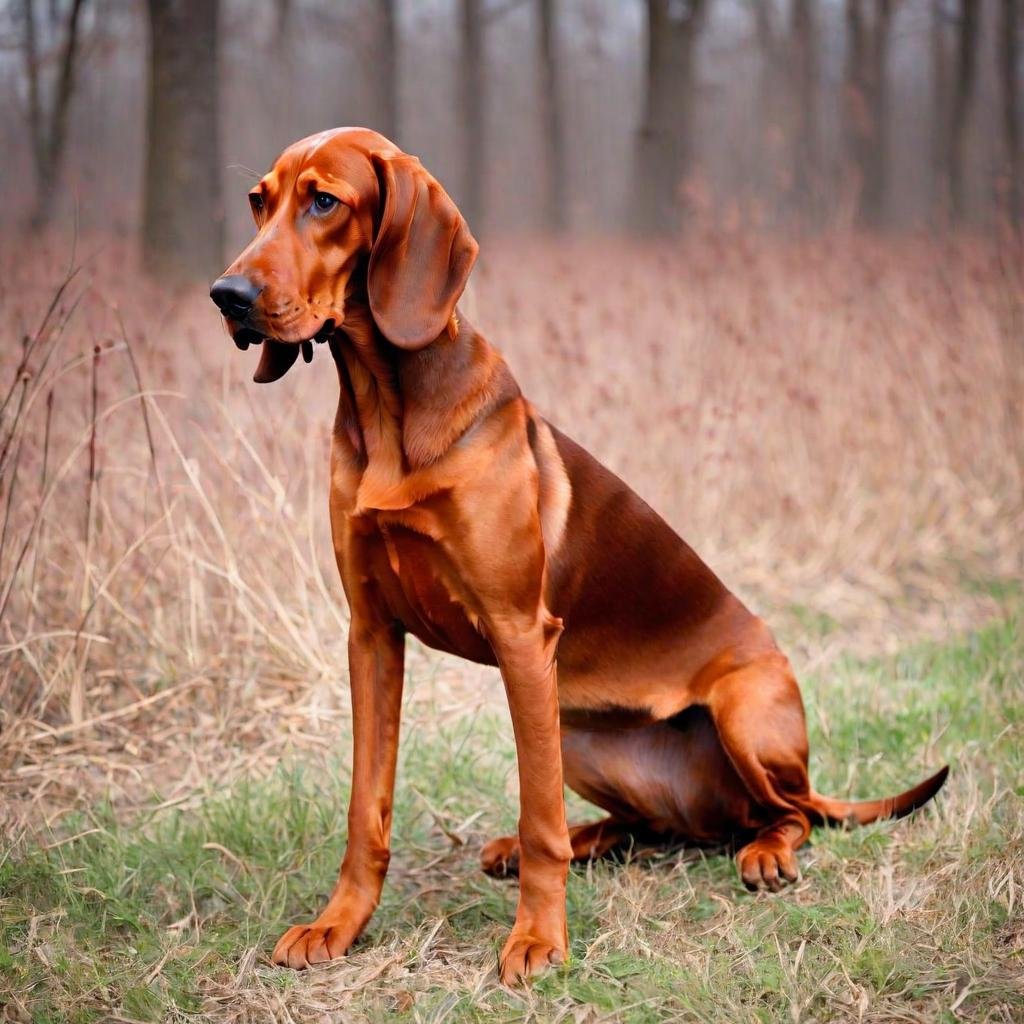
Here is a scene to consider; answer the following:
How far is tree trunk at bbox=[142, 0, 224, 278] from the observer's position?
27.7 ft

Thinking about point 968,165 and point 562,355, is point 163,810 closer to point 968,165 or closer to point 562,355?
point 562,355

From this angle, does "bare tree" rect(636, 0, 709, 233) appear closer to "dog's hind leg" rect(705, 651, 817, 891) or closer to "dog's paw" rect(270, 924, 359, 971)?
"dog's hind leg" rect(705, 651, 817, 891)

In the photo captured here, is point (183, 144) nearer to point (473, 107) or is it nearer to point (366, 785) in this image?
point (366, 785)

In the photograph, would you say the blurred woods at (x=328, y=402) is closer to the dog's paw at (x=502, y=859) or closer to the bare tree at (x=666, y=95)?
the bare tree at (x=666, y=95)

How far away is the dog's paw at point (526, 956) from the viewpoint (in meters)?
2.51

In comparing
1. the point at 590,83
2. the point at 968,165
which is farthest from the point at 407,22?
the point at 968,165

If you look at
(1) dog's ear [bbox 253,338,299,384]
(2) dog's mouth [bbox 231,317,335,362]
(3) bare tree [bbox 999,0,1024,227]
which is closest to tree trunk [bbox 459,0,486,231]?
(3) bare tree [bbox 999,0,1024,227]

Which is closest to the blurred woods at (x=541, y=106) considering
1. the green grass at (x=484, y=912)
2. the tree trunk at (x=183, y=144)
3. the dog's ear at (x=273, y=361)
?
the tree trunk at (x=183, y=144)

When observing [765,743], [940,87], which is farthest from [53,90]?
[940,87]

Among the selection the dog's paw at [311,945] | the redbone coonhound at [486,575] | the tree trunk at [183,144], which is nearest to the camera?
the redbone coonhound at [486,575]

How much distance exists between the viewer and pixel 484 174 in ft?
62.4

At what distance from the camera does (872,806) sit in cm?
322

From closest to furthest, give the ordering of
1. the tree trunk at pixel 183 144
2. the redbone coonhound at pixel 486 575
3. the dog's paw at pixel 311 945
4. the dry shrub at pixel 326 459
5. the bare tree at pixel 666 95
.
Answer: the redbone coonhound at pixel 486 575
the dog's paw at pixel 311 945
the dry shrub at pixel 326 459
the tree trunk at pixel 183 144
the bare tree at pixel 666 95

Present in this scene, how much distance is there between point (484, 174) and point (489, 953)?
17.6m
